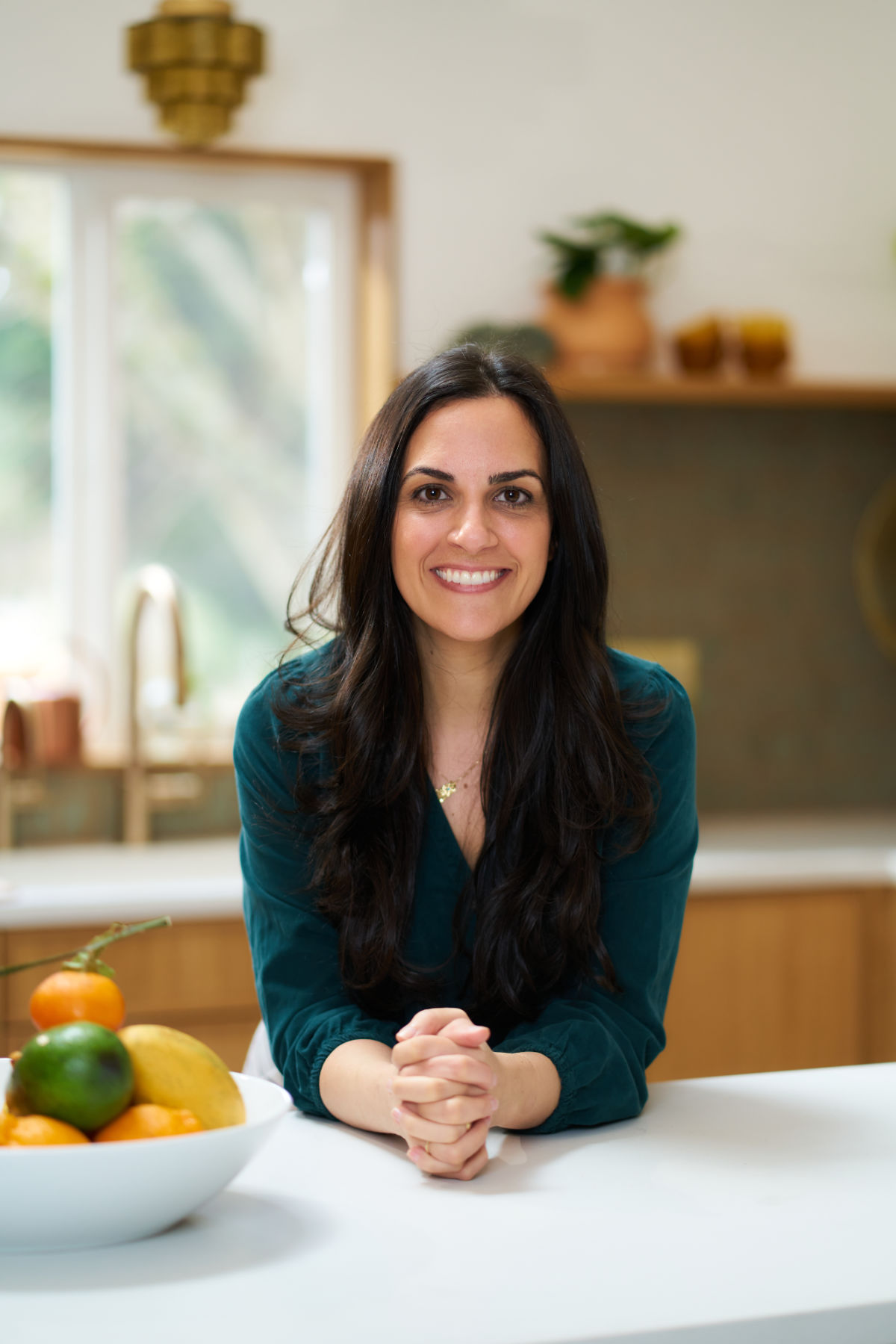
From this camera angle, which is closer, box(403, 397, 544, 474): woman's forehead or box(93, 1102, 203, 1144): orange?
box(93, 1102, 203, 1144): orange

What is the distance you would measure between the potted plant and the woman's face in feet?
4.82

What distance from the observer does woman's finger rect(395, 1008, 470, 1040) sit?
3.67 feet

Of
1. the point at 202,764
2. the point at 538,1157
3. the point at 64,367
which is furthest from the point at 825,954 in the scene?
the point at 64,367

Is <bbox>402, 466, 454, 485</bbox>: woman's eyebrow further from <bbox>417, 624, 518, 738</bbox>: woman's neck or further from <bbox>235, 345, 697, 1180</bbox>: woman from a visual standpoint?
<bbox>417, 624, 518, 738</bbox>: woman's neck

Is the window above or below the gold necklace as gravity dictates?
Result: above

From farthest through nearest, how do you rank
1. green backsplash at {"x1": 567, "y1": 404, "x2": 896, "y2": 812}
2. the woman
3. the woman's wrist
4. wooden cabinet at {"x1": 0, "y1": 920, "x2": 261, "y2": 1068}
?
1. green backsplash at {"x1": 567, "y1": 404, "x2": 896, "y2": 812}
2. wooden cabinet at {"x1": 0, "y1": 920, "x2": 261, "y2": 1068}
3. the woman
4. the woman's wrist

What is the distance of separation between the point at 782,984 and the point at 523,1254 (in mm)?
1829

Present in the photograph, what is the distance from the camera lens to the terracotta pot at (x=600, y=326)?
→ 2879 millimetres

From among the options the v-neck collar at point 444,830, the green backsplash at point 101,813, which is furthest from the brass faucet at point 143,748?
the v-neck collar at point 444,830

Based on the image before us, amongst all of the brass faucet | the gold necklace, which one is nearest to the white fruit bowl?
the gold necklace

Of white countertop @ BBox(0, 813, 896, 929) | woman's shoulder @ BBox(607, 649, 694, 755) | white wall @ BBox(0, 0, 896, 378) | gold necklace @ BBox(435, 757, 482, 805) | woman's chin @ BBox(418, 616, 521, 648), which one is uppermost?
white wall @ BBox(0, 0, 896, 378)

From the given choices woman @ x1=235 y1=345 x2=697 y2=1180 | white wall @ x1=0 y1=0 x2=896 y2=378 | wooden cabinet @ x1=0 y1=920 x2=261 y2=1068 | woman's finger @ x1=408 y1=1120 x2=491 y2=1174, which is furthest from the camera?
white wall @ x1=0 y1=0 x2=896 y2=378

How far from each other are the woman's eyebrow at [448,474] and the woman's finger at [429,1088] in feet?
2.00

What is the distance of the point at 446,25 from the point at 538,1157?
7.99ft
